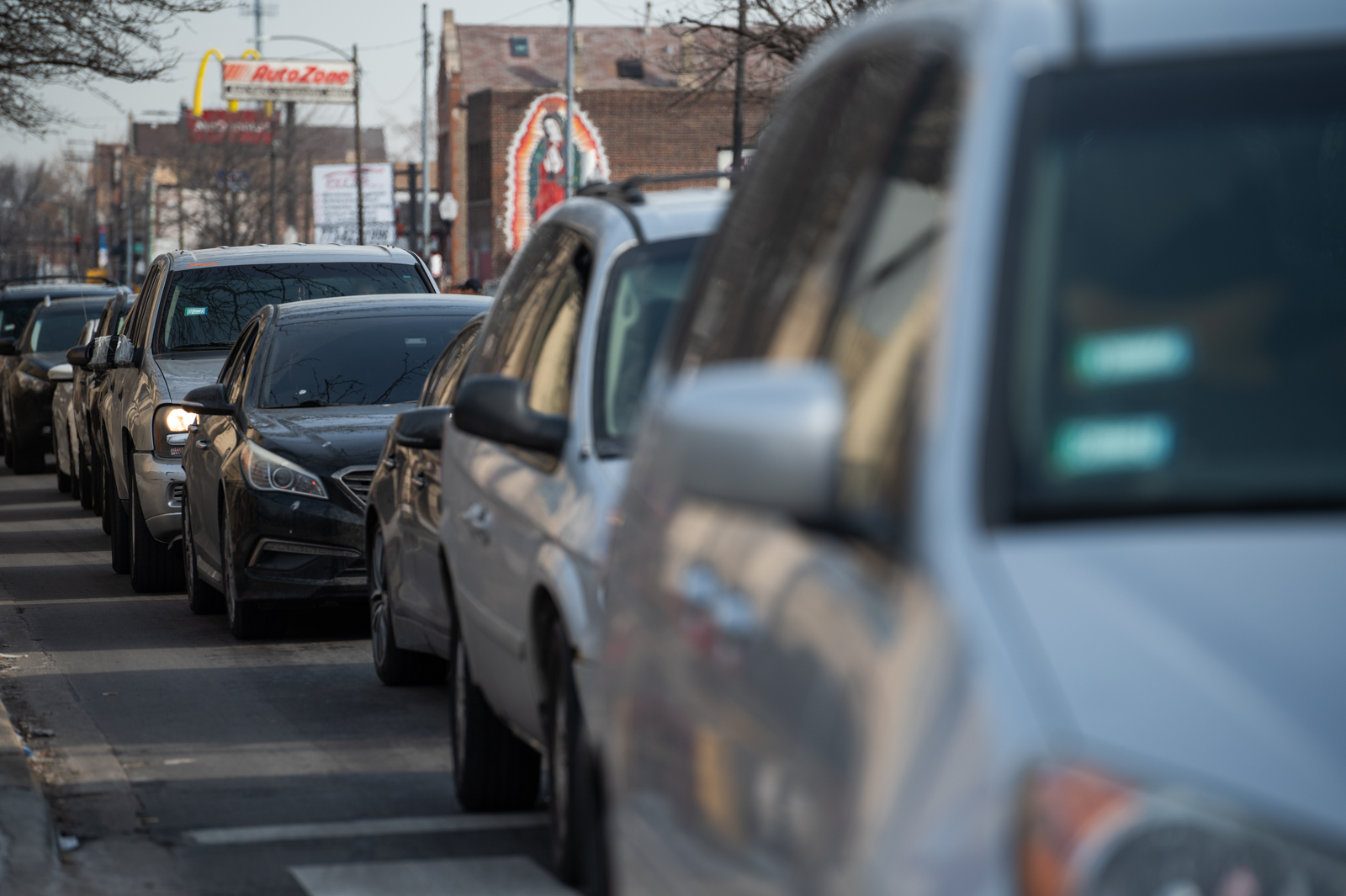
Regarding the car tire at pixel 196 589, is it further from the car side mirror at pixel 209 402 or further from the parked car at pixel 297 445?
the car side mirror at pixel 209 402

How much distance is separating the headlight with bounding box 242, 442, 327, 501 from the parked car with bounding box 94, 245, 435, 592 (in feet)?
8.43

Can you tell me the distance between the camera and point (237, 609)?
10422 mm

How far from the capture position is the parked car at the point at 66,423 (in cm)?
1969

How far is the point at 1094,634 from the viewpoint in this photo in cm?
188

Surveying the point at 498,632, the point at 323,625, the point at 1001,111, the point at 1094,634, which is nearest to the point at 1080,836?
the point at 1094,634

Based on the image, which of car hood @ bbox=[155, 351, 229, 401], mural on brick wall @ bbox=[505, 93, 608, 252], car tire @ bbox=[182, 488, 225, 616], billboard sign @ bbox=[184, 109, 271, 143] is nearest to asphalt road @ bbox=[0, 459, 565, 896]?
car tire @ bbox=[182, 488, 225, 616]

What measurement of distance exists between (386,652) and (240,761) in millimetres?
1446

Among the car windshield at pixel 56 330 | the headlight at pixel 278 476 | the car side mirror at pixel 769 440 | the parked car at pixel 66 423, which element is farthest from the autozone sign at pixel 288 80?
the car side mirror at pixel 769 440

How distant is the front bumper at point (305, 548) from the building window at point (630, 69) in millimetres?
83606

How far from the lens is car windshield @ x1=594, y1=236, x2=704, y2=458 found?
18.3 feet

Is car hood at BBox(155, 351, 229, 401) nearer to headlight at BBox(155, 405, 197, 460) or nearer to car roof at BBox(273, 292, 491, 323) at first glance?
headlight at BBox(155, 405, 197, 460)

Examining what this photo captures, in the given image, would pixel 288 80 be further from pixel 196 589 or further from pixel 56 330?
pixel 196 589

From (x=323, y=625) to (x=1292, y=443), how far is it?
920 centimetres

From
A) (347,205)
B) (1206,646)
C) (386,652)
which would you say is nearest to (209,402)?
(386,652)
